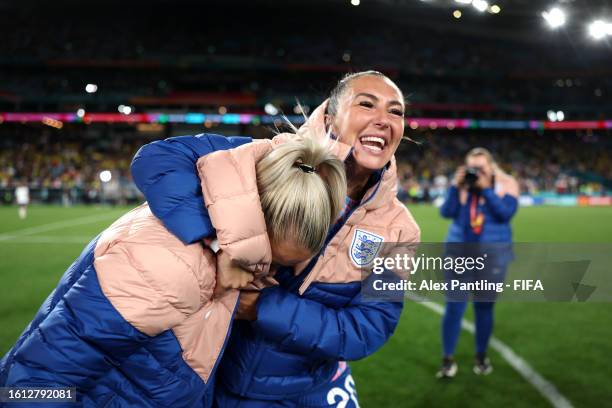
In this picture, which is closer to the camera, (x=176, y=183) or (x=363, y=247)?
(x=176, y=183)

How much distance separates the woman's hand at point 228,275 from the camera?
1354mm

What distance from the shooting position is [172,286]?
1.25 metres

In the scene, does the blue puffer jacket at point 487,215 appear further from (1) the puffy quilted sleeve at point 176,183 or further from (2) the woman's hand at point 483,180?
(1) the puffy quilted sleeve at point 176,183

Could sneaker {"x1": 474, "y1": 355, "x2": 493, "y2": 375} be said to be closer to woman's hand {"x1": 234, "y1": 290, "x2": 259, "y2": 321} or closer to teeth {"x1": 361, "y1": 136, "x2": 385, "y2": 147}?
teeth {"x1": 361, "y1": 136, "x2": 385, "y2": 147}

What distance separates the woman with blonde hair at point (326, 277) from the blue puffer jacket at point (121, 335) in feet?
0.41

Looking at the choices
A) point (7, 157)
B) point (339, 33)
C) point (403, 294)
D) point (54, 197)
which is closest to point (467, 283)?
point (403, 294)

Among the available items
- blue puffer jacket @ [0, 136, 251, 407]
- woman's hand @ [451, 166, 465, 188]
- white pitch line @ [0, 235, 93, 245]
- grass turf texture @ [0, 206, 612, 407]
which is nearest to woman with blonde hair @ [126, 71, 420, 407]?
blue puffer jacket @ [0, 136, 251, 407]

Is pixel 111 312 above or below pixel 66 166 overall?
below

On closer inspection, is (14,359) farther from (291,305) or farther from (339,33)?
(339,33)

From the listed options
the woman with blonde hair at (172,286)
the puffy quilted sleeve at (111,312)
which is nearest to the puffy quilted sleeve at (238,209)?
the woman with blonde hair at (172,286)

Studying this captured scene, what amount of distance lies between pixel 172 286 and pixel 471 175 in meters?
3.54

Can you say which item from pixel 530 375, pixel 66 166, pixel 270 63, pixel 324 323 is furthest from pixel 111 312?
pixel 270 63

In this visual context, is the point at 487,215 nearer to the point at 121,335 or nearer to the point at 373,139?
the point at 373,139

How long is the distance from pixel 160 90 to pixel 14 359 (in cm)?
3623
